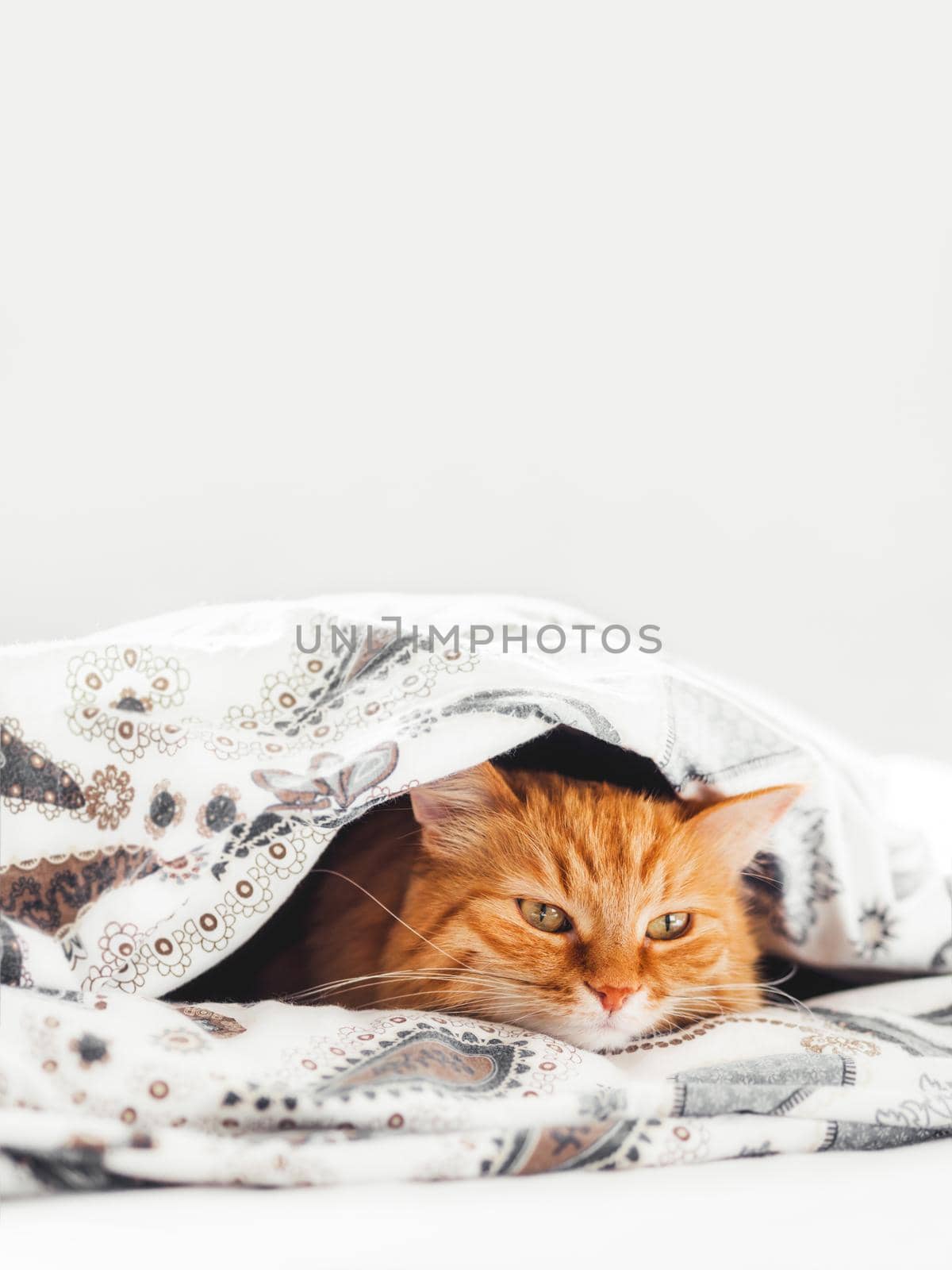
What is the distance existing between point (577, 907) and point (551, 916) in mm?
33

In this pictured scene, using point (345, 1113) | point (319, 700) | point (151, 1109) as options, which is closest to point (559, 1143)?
point (345, 1113)

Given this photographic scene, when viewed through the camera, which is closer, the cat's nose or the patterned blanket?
the patterned blanket

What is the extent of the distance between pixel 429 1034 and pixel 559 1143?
17 cm

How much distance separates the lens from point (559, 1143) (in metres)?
0.80

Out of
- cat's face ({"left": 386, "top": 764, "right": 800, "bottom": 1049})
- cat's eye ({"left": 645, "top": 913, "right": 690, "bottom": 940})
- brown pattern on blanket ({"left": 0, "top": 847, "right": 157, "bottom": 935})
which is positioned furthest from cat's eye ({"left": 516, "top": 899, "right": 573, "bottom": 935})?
Result: brown pattern on blanket ({"left": 0, "top": 847, "right": 157, "bottom": 935})

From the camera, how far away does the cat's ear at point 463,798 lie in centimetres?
112

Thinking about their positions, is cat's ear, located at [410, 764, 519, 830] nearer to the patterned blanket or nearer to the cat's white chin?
the patterned blanket

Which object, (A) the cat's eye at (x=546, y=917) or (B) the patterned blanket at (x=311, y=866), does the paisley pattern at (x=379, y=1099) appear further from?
(A) the cat's eye at (x=546, y=917)

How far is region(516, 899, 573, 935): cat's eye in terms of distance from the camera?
1.13 metres

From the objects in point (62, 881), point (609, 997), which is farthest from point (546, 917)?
point (62, 881)

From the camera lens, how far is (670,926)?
1174mm

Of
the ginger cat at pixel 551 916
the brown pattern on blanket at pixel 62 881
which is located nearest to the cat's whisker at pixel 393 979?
the ginger cat at pixel 551 916

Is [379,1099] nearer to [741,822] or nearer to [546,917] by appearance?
[546,917]

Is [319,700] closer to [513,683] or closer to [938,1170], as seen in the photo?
[513,683]
